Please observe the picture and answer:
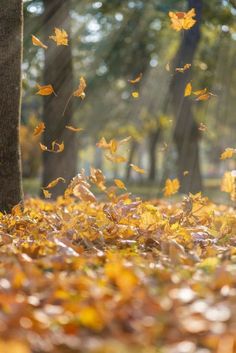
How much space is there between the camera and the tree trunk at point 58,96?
32.0ft

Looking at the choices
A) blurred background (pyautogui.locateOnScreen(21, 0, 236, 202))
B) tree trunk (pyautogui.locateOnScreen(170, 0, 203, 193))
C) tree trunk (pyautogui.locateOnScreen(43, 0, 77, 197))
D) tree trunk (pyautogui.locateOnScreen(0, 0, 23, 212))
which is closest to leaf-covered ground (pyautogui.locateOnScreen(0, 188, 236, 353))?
tree trunk (pyautogui.locateOnScreen(0, 0, 23, 212))

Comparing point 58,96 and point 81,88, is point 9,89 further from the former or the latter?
point 58,96

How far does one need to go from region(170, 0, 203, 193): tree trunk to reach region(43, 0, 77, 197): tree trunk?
4.43 metres

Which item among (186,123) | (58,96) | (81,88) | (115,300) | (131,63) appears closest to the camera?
(115,300)

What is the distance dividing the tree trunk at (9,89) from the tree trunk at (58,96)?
150 inches

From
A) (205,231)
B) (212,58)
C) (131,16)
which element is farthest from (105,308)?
(212,58)

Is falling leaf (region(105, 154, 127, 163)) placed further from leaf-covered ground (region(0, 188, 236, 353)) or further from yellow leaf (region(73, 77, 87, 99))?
leaf-covered ground (region(0, 188, 236, 353))

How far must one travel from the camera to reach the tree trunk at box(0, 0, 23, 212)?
5.27 metres

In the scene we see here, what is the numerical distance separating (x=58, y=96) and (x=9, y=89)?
4503mm

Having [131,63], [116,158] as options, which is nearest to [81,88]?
[116,158]

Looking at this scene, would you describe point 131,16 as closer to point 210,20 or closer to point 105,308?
point 210,20

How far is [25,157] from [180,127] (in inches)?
615

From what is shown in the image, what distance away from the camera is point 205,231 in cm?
436

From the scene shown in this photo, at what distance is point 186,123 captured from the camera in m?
16.8
